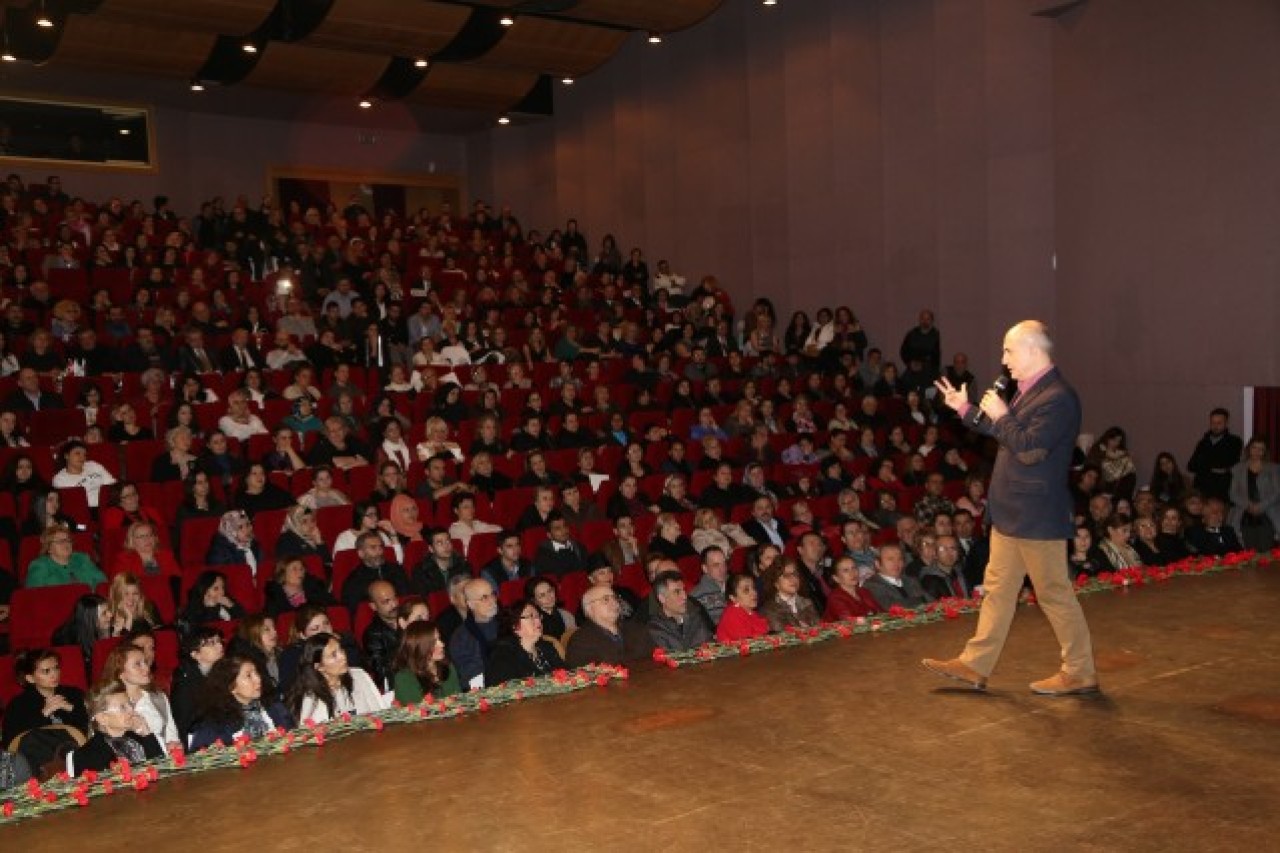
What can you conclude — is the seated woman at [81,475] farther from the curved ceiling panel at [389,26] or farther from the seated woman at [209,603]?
the curved ceiling panel at [389,26]

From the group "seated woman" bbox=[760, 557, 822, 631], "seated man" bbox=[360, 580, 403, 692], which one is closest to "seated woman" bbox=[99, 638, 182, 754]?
"seated man" bbox=[360, 580, 403, 692]

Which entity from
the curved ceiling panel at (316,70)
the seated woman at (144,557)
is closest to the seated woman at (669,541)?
the seated woman at (144,557)

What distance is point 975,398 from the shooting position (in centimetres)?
1136

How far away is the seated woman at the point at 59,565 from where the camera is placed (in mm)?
5836

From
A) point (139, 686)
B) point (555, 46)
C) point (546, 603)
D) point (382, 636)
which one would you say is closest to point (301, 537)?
point (382, 636)

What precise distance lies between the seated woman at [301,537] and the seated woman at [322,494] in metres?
0.43

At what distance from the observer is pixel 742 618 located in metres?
5.18

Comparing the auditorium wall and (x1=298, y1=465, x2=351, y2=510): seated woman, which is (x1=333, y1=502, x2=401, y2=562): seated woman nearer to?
(x1=298, y1=465, x2=351, y2=510): seated woman

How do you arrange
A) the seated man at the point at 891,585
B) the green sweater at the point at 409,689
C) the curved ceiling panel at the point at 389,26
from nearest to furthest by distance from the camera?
1. the green sweater at the point at 409,689
2. the seated man at the point at 891,585
3. the curved ceiling panel at the point at 389,26

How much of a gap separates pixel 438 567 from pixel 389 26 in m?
7.33

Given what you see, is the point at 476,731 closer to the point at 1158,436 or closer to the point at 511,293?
the point at 1158,436

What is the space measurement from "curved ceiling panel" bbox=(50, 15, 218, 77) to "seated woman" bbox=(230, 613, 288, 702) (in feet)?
29.2

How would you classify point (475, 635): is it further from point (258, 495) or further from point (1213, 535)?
point (1213, 535)

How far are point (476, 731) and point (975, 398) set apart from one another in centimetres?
835
